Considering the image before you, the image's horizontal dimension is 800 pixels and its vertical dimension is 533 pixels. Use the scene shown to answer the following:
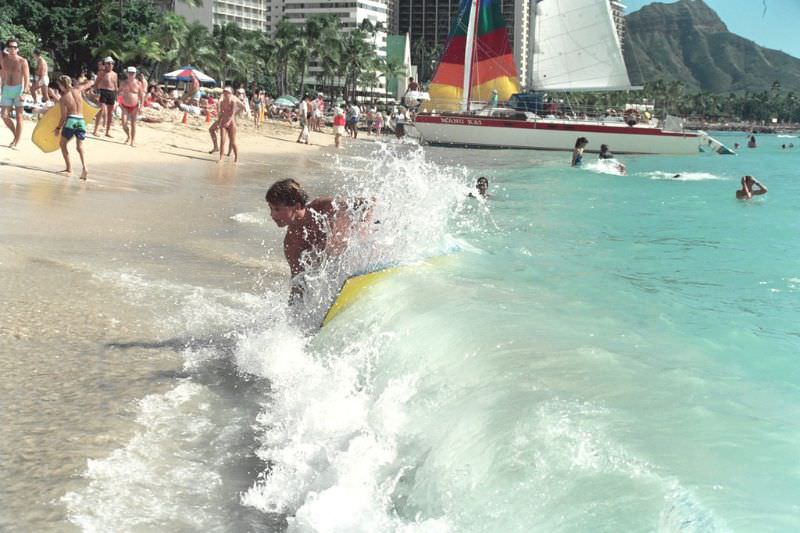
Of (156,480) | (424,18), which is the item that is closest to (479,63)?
(156,480)

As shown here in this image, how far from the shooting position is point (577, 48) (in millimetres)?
35031

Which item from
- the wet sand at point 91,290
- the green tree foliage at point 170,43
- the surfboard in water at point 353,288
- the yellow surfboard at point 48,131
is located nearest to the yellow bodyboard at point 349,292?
the surfboard in water at point 353,288

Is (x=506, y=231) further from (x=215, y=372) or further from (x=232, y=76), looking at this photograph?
(x=232, y=76)

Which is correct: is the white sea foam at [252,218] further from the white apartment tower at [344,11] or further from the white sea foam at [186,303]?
the white apartment tower at [344,11]

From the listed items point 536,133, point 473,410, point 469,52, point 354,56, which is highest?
point 354,56

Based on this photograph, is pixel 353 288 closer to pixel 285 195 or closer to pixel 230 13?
pixel 285 195

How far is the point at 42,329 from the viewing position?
462cm

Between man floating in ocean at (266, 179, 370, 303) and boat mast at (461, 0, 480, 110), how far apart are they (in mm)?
31197

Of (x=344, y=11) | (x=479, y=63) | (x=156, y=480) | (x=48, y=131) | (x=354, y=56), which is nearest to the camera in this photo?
(x=156, y=480)

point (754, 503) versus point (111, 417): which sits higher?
Answer: point (754, 503)

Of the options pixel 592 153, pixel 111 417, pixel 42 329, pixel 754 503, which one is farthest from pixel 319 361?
pixel 592 153

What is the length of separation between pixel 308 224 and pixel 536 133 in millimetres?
30176

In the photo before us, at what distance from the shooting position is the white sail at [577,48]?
34.8 metres

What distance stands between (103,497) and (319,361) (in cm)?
175
